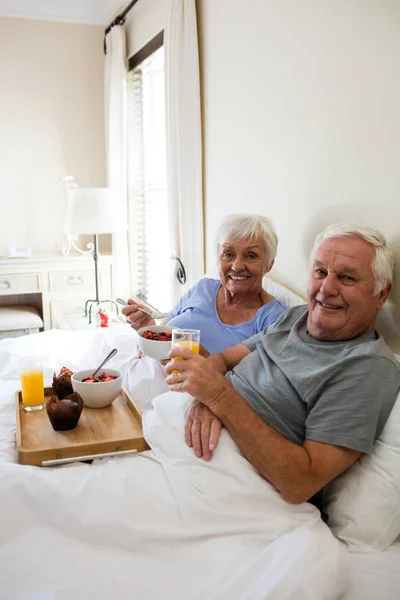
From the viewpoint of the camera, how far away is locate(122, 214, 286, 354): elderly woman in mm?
1898

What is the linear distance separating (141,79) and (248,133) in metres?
1.94

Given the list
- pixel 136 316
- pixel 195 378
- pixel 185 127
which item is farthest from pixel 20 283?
pixel 195 378

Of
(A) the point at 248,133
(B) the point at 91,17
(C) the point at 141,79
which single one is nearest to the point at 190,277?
(A) the point at 248,133

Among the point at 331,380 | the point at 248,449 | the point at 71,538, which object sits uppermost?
the point at 331,380

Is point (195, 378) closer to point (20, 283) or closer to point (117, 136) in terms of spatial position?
point (20, 283)

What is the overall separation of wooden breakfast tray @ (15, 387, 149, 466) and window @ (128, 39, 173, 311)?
2.04m

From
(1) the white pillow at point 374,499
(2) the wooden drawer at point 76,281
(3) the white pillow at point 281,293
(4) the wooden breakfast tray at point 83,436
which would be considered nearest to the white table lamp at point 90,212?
(2) the wooden drawer at point 76,281

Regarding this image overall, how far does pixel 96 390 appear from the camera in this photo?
1.58 m

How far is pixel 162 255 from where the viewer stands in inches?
148

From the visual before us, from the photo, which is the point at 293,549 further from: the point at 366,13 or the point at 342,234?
the point at 366,13

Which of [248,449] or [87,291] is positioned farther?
[87,291]

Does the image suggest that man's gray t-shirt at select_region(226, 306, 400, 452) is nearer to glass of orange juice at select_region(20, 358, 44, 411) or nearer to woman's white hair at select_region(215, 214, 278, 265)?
woman's white hair at select_region(215, 214, 278, 265)

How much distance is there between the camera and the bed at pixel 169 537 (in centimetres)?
103

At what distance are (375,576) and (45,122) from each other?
Result: 390 cm
